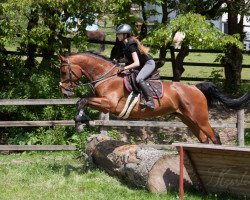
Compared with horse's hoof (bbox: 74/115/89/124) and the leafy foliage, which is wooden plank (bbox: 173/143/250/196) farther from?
the leafy foliage

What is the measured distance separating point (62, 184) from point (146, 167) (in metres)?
1.59

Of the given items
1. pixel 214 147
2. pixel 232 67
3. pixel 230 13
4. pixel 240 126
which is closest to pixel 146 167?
pixel 214 147

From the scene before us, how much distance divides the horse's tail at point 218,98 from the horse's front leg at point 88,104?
2064 millimetres

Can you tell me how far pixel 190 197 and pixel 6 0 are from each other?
20.8ft

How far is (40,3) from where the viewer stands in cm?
1202

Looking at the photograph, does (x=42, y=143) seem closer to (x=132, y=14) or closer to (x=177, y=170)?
(x=132, y=14)

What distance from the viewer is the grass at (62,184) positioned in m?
8.60

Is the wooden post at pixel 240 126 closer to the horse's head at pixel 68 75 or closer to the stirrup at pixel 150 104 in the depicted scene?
the stirrup at pixel 150 104

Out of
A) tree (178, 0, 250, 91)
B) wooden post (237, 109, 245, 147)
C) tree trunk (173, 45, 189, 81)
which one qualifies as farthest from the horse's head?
tree trunk (173, 45, 189, 81)

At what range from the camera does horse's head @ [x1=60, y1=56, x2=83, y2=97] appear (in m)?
9.93

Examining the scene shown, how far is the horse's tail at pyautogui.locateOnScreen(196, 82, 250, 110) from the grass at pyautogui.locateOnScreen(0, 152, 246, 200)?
246 centimetres

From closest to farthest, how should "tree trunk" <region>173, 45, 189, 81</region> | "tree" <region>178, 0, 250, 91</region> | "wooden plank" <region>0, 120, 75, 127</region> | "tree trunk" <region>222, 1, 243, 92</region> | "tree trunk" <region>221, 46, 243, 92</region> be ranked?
"wooden plank" <region>0, 120, 75, 127</region>
"tree" <region>178, 0, 250, 91</region>
"tree trunk" <region>173, 45, 189, 81</region>
"tree trunk" <region>222, 1, 243, 92</region>
"tree trunk" <region>221, 46, 243, 92</region>

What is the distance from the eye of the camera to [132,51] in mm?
9609

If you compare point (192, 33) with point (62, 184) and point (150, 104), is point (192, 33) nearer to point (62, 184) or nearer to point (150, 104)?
point (150, 104)
